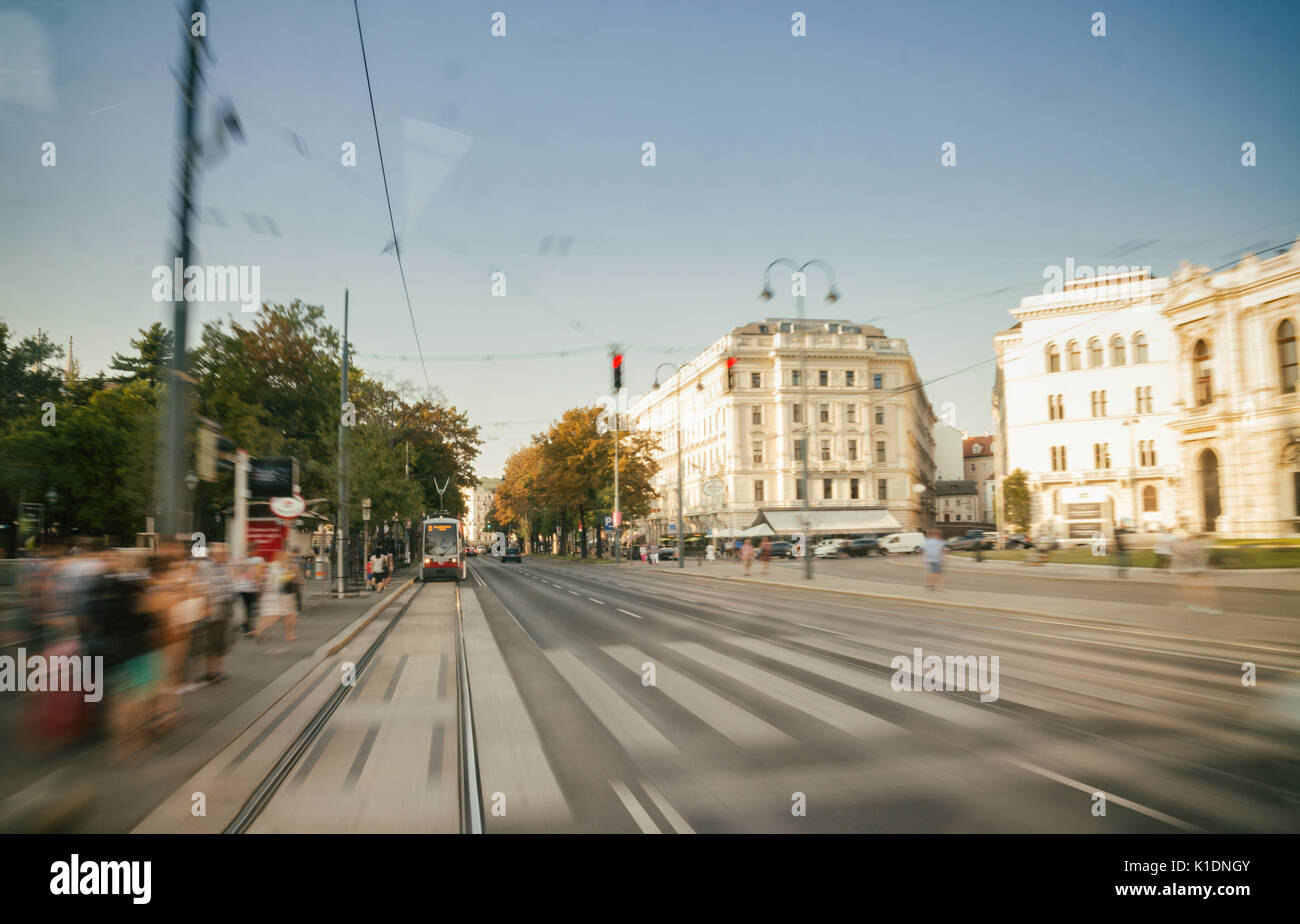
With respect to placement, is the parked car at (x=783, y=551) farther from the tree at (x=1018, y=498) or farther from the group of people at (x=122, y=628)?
the group of people at (x=122, y=628)

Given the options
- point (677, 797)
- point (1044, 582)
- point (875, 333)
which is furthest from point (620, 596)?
point (875, 333)

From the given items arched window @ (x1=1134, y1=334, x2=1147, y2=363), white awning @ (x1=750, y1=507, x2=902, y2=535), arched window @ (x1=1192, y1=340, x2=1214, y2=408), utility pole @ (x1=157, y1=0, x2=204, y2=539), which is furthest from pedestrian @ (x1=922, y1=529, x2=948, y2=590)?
arched window @ (x1=1134, y1=334, x2=1147, y2=363)

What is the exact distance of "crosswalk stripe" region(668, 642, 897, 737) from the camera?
753cm

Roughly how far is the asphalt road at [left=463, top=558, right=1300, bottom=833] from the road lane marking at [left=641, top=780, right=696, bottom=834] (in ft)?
0.06

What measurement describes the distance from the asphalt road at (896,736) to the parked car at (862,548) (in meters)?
48.9

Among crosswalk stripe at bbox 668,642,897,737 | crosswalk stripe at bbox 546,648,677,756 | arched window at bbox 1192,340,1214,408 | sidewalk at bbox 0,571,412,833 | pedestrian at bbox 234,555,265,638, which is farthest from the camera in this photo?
arched window at bbox 1192,340,1214,408

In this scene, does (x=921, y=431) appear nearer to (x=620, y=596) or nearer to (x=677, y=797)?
(x=620, y=596)

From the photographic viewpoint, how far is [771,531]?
243 ft

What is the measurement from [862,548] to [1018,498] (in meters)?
16.0

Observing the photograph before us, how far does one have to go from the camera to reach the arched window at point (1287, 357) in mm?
40312

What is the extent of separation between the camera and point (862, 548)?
63438mm

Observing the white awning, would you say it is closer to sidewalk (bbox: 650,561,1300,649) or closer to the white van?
the white van
